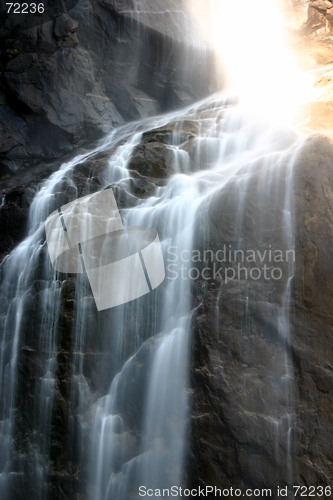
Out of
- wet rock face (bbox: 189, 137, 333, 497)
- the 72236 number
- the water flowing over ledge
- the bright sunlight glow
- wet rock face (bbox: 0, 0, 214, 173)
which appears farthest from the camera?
the 72236 number

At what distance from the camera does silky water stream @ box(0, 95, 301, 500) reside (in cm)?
594

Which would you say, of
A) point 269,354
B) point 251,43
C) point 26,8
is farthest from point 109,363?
point 26,8

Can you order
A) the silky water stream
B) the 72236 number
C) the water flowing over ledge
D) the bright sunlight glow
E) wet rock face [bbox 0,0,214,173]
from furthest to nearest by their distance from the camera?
the 72236 number, the bright sunlight glow, wet rock face [bbox 0,0,214,173], the silky water stream, the water flowing over ledge

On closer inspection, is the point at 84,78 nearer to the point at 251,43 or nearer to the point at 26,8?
the point at 26,8

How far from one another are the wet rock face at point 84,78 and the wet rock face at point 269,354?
8842mm

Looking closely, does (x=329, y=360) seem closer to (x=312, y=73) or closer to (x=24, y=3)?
(x=312, y=73)

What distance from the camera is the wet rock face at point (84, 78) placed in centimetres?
1340

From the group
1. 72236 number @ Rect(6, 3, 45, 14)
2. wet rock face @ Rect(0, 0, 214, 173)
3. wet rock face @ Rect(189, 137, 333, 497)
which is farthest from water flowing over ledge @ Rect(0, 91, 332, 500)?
72236 number @ Rect(6, 3, 45, 14)

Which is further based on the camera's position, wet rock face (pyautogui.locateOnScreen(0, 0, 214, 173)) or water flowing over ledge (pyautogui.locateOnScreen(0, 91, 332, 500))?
wet rock face (pyautogui.locateOnScreen(0, 0, 214, 173))

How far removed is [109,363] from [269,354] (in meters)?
2.49

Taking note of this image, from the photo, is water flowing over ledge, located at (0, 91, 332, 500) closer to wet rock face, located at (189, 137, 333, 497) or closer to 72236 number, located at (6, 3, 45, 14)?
wet rock face, located at (189, 137, 333, 497)

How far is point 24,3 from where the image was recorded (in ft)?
46.8

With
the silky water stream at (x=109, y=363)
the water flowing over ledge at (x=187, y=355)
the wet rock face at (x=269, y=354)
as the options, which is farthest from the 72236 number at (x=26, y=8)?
the wet rock face at (x=269, y=354)

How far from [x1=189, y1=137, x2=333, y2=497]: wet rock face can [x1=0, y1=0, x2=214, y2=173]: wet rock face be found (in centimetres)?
884
